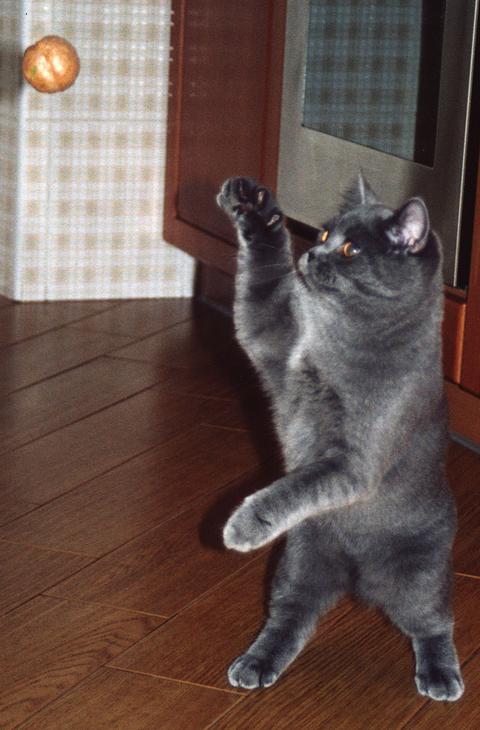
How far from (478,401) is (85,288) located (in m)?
1.14

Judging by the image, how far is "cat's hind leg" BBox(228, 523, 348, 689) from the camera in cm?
127

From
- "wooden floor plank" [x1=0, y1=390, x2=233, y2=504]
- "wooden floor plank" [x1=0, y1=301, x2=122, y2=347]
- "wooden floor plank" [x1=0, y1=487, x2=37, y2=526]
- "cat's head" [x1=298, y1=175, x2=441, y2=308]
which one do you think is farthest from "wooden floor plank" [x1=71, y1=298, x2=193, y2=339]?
"cat's head" [x1=298, y1=175, x2=441, y2=308]

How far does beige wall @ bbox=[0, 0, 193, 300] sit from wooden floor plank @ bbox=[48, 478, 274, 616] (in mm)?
1084

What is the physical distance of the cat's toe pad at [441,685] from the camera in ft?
4.04

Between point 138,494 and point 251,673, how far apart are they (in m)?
0.53

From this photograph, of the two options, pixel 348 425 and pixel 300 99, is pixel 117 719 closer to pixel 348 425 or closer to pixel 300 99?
pixel 348 425

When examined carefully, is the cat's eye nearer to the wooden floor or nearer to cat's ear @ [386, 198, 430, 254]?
cat's ear @ [386, 198, 430, 254]

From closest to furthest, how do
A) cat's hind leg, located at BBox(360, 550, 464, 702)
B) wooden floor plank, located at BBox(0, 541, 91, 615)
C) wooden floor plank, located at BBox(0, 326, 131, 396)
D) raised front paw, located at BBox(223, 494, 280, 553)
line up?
raised front paw, located at BBox(223, 494, 280, 553) → cat's hind leg, located at BBox(360, 550, 464, 702) → wooden floor plank, located at BBox(0, 541, 91, 615) → wooden floor plank, located at BBox(0, 326, 131, 396)

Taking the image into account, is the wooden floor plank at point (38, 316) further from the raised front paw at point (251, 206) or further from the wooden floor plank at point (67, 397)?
the raised front paw at point (251, 206)

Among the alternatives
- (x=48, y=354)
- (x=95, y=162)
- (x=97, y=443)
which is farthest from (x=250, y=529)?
(x=95, y=162)

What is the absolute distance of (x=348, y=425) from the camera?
1.21 m

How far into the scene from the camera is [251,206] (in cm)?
132

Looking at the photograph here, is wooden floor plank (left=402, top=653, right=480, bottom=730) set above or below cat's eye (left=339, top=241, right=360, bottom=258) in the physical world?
below

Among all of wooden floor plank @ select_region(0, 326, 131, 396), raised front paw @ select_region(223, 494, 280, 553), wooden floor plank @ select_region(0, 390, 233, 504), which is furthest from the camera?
wooden floor plank @ select_region(0, 326, 131, 396)
